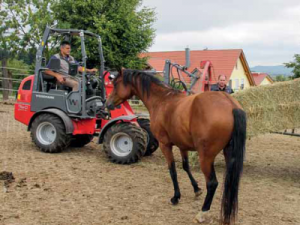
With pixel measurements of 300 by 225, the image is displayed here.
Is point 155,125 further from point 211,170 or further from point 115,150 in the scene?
point 115,150

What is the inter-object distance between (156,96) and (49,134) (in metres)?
3.67

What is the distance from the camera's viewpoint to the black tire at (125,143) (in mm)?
6680

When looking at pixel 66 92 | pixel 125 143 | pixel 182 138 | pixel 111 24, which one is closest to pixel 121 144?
pixel 125 143

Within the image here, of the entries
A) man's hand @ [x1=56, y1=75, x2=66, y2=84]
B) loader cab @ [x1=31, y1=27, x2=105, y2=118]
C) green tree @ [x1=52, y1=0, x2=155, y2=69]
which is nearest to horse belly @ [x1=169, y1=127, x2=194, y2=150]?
loader cab @ [x1=31, y1=27, x2=105, y2=118]

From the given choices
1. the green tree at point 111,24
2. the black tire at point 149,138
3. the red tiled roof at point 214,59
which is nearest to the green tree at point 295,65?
the green tree at point 111,24

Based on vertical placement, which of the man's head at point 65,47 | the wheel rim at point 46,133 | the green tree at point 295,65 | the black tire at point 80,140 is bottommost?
the black tire at point 80,140

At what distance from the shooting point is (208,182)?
4.06m

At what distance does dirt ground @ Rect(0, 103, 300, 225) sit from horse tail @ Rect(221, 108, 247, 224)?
41 centimetres

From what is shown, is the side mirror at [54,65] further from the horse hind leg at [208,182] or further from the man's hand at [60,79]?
the horse hind leg at [208,182]

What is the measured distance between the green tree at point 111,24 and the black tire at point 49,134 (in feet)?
28.9

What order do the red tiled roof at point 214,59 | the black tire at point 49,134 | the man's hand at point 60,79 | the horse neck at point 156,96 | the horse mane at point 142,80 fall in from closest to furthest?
the horse neck at point 156,96 → the horse mane at point 142,80 → the black tire at point 49,134 → the man's hand at point 60,79 → the red tiled roof at point 214,59

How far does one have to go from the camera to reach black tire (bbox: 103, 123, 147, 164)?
6.68 m

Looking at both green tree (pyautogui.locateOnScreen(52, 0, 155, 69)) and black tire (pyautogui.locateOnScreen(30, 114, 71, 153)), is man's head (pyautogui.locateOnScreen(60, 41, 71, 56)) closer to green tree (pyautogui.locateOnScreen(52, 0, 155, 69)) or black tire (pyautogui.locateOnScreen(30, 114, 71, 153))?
black tire (pyautogui.locateOnScreen(30, 114, 71, 153))

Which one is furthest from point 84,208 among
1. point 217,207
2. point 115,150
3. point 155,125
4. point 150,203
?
point 115,150
